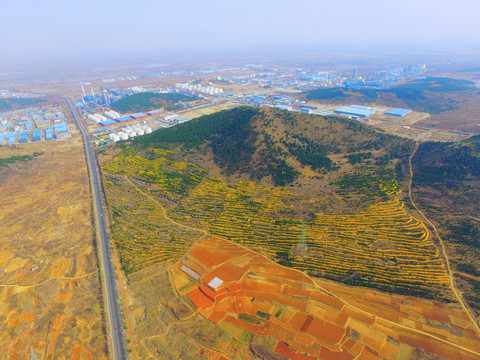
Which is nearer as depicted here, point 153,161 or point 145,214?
point 145,214

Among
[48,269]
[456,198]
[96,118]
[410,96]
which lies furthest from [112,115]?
[410,96]

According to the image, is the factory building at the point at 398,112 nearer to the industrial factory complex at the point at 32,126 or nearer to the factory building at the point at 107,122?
the factory building at the point at 107,122

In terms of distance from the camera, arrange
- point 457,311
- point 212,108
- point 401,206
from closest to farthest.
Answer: point 457,311 → point 401,206 → point 212,108

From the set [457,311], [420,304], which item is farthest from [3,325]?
[457,311]

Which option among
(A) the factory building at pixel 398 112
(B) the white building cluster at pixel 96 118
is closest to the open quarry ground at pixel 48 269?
(B) the white building cluster at pixel 96 118

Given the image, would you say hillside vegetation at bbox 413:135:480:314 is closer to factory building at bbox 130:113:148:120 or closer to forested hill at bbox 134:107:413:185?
forested hill at bbox 134:107:413:185

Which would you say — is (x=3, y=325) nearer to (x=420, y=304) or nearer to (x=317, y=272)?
(x=317, y=272)
